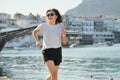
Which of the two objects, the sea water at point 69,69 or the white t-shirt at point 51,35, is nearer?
the white t-shirt at point 51,35

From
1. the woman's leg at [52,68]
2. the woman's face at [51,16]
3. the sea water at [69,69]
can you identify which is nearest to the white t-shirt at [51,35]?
the woman's face at [51,16]

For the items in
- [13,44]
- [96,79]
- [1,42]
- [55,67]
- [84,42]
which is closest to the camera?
[55,67]

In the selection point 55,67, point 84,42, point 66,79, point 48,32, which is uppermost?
point 48,32

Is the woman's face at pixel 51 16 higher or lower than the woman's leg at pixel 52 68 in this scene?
higher

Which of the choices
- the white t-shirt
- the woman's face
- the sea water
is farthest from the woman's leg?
the sea water

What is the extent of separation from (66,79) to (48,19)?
2406cm

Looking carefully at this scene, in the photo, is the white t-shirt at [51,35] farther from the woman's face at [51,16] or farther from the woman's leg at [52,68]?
the woman's leg at [52,68]

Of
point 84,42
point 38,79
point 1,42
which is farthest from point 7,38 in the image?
point 84,42

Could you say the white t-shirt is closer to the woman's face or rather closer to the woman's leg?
the woman's face

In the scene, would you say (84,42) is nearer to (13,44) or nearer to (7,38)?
(13,44)

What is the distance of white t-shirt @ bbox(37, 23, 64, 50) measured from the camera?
806cm

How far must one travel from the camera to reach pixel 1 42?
46.7 metres

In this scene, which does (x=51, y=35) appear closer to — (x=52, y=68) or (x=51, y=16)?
(x=51, y=16)

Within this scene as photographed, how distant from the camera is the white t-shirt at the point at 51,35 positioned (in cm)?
806
